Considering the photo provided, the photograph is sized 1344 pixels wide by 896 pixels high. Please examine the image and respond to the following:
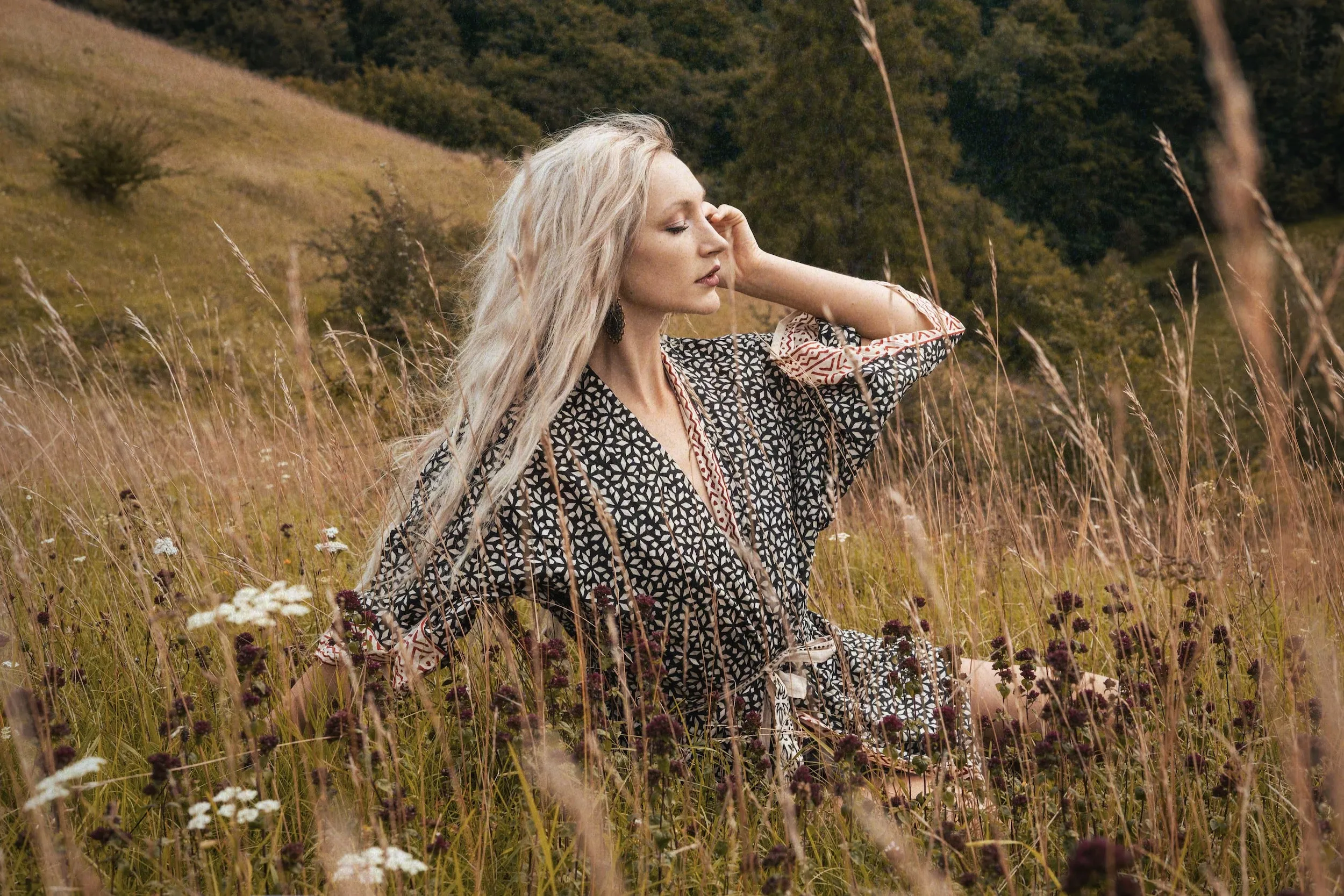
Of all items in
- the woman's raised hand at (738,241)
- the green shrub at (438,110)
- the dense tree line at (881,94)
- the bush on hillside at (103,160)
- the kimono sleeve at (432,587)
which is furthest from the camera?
the green shrub at (438,110)

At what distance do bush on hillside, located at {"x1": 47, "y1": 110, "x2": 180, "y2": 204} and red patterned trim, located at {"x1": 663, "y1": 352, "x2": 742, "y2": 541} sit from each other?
18.4 m

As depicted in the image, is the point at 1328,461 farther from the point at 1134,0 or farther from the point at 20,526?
the point at 1134,0

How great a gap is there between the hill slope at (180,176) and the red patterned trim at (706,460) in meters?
10.5

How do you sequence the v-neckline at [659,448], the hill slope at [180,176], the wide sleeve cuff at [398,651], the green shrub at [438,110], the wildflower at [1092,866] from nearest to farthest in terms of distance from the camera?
1. the wildflower at [1092,866]
2. the wide sleeve cuff at [398,651]
3. the v-neckline at [659,448]
4. the hill slope at [180,176]
5. the green shrub at [438,110]

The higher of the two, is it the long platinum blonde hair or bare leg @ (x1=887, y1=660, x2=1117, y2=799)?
the long platinum blonde hair

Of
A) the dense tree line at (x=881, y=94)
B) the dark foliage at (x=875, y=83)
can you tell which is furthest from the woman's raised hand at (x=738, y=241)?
the dense tree line at (x=881, y=94)

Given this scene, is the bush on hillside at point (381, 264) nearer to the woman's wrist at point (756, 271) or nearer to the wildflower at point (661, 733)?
the woman's wrist at point (756, 271)

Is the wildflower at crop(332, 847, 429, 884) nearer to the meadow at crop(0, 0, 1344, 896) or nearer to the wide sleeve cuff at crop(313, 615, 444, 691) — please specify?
the meadow at crop(0, 0, 1344, 896)

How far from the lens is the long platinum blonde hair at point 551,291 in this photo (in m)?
2.07

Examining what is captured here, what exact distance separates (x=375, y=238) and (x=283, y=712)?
13.5m

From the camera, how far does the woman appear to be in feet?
6.42

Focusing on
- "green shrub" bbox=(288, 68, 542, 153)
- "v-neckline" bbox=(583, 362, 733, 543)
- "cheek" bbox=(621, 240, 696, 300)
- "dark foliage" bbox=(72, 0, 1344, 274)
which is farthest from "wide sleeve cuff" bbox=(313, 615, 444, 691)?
"green shrub" bbox=(288, 68, 542, 153)

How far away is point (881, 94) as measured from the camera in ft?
85.5

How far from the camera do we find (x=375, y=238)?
1431 cm
